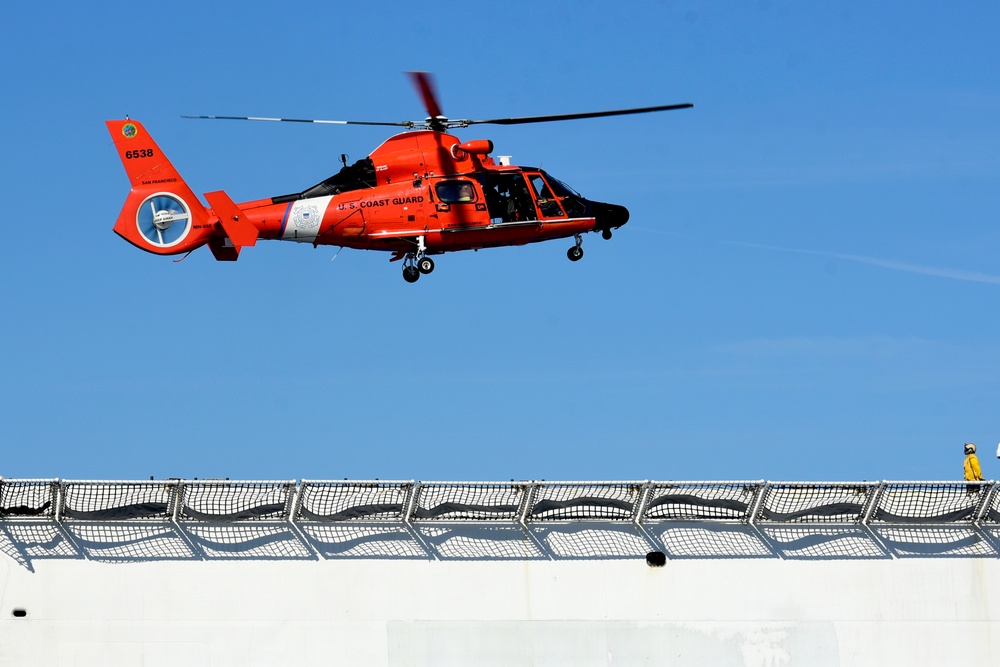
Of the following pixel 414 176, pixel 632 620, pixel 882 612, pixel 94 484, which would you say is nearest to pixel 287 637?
pixel 94 484

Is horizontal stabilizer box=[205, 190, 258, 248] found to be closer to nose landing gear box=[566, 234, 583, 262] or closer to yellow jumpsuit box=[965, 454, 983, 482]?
nose landing gear box=[566, 234, 583, 262]

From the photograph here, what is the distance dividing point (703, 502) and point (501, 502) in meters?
3.68

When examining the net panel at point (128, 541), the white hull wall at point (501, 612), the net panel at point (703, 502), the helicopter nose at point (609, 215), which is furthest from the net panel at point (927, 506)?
the helicopter nose at point (609, 215)

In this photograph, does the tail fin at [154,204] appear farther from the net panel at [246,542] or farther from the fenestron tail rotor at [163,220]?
the net panel at [246,542]

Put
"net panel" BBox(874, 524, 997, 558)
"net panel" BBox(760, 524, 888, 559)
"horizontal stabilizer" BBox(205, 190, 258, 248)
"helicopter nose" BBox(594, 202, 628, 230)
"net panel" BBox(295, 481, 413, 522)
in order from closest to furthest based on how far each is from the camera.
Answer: "net panel" BBox(295, 481, 413, 522)
"net panel" BBox(760, 524, 888, 559)
"net panel" BBox(874, 524, 997, 558)
"horizontal stabilizer" BBox(205, 190, 258, 248)
"helicopter nose" BBox(594, 202, 628, 230)

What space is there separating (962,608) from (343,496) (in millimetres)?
11274

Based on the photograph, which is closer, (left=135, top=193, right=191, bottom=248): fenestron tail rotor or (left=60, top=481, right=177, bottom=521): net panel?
(left=60, top=481, right=177, bottom=521): net panel

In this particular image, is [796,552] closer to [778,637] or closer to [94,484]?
[778,637]

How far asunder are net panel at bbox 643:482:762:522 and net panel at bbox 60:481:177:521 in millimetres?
8599

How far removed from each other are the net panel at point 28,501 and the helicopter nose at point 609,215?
67.9 feet

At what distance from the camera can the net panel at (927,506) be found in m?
26.6

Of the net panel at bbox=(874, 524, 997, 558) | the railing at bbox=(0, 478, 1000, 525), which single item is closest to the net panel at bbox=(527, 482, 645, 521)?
the railing at bbox=(0, 478, 1000, 525)

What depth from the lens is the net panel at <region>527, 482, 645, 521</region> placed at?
25.9 m

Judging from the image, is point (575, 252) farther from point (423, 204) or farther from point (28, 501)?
point (28, 501)
